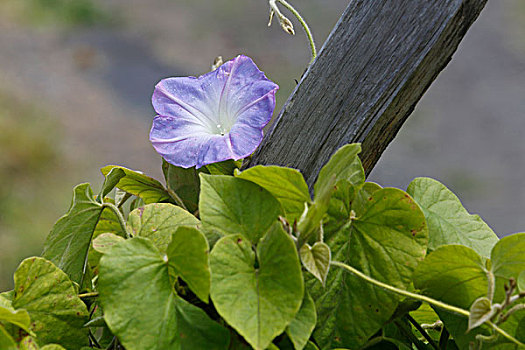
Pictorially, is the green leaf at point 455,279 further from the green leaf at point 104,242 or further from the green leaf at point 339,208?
the green leaf at point 104,242

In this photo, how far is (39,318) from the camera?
0.28 m

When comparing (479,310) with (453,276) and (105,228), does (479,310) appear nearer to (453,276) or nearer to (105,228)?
(453,276)

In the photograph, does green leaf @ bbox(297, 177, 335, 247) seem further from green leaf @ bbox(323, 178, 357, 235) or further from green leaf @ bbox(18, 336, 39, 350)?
green leaf @ bbox(18, 336, 39, 350)

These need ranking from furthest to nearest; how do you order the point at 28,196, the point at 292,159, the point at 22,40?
the point at 22,40, the point at 28,196, the point at 292,159

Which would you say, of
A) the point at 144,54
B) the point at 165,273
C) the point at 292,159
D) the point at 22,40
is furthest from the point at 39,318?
the point at 22,40

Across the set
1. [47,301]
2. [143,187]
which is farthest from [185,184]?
[47,301]

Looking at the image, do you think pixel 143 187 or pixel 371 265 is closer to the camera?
pixel 371 265

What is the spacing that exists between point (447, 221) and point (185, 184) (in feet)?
0.60

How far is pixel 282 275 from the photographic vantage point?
0.82 ft

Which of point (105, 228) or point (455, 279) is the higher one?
point (455, 279)

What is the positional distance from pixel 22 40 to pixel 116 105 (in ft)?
3.19

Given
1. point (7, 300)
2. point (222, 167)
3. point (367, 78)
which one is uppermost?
Result: point (367, 78)

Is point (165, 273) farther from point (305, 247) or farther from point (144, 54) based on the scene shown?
point (144, 54)

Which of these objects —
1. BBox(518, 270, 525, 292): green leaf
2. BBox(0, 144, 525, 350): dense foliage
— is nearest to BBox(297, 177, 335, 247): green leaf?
BBox(0, 144, 525, 350): dense foliage
